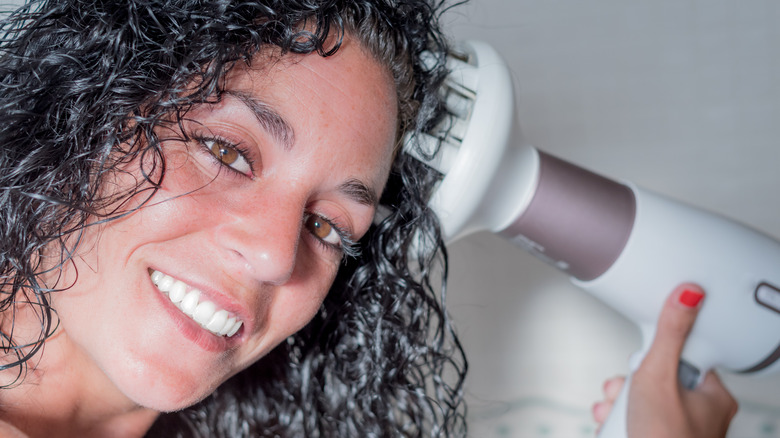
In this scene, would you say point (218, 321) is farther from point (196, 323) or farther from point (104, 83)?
point (104, 83)

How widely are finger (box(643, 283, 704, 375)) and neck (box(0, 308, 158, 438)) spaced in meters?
0.73

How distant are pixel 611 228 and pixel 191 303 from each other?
22.5 inches

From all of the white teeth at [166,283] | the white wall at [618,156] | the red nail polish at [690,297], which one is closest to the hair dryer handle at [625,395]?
the red nail polish at [690,297]

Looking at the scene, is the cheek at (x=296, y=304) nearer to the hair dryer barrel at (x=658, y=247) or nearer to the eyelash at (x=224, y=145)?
the eyelash at (x=224, y=145)

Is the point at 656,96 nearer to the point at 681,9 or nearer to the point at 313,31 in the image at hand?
the point at 681,9

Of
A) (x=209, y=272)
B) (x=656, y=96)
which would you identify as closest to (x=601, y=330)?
(x=656, y=96)

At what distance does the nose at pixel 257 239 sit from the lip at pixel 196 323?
4 cm

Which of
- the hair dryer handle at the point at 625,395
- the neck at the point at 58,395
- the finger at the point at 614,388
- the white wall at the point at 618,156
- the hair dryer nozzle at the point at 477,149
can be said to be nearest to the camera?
the neck at the point at 58,395

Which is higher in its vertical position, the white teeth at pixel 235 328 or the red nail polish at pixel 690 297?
the red nail polish at pixel 690 297

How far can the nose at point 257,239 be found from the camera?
0.73 metres

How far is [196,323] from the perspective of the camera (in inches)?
29.9

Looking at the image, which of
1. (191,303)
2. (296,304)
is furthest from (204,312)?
(296,304)

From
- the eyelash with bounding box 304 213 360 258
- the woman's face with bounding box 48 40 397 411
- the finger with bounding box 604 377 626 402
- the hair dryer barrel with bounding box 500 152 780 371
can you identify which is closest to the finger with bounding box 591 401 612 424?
the finger with bounding box 604 377 626 402

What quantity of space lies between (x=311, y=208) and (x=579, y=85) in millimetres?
860
